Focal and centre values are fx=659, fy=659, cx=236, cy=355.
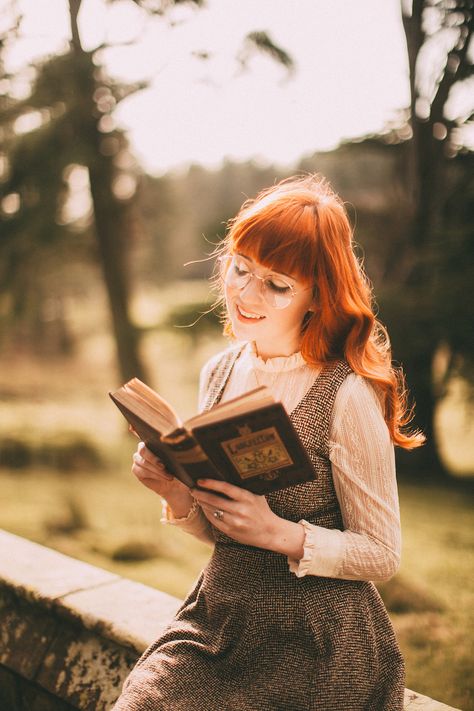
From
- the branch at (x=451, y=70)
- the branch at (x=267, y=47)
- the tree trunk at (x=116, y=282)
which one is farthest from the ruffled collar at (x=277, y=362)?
the tree trunk at (x=116, y=282)

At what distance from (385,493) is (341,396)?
0.25m

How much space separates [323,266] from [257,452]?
54cm

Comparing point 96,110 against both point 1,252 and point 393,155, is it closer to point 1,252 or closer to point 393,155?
point 1,252

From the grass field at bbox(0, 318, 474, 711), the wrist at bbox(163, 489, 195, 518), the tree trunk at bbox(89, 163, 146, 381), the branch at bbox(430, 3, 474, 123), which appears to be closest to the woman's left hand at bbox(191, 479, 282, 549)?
the wrist at bbox(163, 489, 195, 518)

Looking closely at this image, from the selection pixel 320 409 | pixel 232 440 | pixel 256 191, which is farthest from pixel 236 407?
pixel 256 191

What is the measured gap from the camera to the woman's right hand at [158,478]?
1.68 metres

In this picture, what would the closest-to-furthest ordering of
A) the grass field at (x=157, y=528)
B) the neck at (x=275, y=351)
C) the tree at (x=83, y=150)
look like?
1. the neck at (x=275, y=351)
2. the grass field at (x=157, y=528)
3. the tree at (x=83, y=150)

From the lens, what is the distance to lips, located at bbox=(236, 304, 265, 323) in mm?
1707

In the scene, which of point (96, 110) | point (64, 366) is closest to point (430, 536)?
point (96, 110)

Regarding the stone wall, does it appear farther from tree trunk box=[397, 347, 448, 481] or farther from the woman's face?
tree trunk box=[397, 347, 448, 481]

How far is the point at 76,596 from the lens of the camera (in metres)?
2.19

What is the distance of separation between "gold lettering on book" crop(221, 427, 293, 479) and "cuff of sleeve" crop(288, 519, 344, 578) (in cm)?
23

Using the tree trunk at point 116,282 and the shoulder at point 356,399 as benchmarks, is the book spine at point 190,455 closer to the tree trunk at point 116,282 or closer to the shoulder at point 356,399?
the shoulder at point 356,399

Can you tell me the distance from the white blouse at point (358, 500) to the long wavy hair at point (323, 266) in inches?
3.7
